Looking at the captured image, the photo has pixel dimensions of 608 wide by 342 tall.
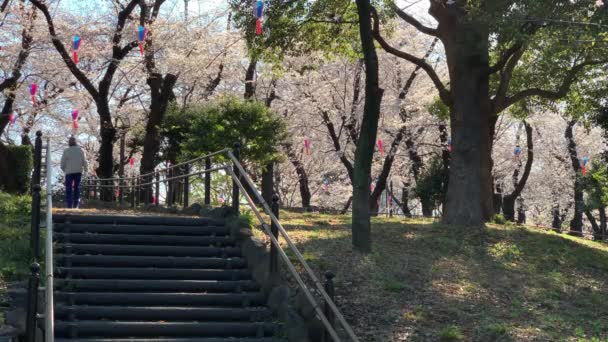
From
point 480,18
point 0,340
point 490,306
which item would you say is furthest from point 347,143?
point 0,340

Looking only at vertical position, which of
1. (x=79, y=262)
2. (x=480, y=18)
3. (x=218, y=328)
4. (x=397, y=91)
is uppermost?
(x=397, y=91)

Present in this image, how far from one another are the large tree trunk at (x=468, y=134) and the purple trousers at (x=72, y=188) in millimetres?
7349

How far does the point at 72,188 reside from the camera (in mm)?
15898

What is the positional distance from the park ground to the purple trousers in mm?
2404

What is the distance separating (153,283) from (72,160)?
24.7 feet

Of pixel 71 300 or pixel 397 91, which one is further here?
pixel 397 91

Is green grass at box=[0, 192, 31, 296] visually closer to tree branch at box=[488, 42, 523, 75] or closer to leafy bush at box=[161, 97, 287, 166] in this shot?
leafy bush at box=[161, 97, 287, 166]

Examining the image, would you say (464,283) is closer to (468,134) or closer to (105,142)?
(468,134)

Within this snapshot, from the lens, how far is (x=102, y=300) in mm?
8445

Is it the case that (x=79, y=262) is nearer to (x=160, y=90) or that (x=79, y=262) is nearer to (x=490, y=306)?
(x=490, y=306)

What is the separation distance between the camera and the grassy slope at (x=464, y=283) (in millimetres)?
8906

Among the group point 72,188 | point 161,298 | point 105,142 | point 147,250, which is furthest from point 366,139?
point 105,142

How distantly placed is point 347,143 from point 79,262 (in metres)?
24.1

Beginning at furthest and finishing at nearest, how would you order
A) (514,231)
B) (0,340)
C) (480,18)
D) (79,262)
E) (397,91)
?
(397,91) < (514,231) < (480,18) < (79,262) < (0,340)
